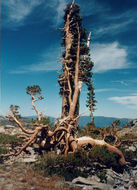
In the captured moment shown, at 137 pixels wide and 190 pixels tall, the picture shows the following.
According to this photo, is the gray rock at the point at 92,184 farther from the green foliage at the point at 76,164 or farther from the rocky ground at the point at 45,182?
the green foliage at the point at 76,164

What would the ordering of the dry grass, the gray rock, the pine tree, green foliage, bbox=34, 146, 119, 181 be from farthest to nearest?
the pine tree
green foliage, bbox=34, 146, 119, 181
the gray rock
the dry grass

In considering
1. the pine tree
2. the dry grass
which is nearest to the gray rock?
the dry grass

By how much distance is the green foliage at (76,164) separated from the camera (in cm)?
676

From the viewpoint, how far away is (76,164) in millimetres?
7453

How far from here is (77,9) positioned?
20.7 m

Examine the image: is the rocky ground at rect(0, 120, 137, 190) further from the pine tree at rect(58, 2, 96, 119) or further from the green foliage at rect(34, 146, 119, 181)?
the pine tree at rect(58, 2, 96, 119)

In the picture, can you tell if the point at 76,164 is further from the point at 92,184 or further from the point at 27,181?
the point at 27,181

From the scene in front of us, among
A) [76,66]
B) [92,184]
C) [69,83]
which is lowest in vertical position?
[92,184]

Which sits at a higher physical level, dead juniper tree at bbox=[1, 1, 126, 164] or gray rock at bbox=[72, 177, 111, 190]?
dead juniper tree at bbox=[1, 1, 126, 164]

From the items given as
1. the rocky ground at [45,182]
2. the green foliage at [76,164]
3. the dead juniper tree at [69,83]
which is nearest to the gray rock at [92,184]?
the rocky ground at [45,182]

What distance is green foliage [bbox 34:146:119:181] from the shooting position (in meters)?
6.76

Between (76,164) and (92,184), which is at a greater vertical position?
(76,164)

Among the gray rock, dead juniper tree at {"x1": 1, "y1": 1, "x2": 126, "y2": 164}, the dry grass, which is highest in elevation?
Answer: dead juniper tree at {"x1": 1, "y1": 1, "x2": 126, "y2": 164}

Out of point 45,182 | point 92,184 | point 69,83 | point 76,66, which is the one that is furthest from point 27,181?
point 76,66
